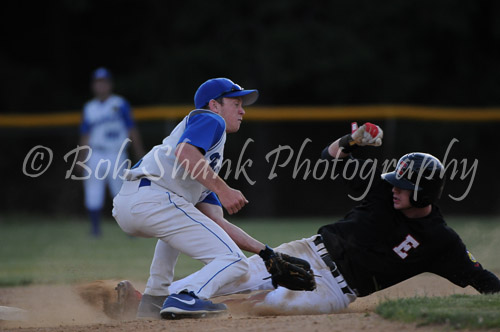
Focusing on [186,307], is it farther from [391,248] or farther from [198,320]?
[391,248]

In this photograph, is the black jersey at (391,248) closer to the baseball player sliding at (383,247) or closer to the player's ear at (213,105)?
the baseball player sliding at (383,247)

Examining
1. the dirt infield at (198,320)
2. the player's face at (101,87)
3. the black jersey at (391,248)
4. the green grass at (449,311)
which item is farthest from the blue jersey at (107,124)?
the green grass at (449,311)

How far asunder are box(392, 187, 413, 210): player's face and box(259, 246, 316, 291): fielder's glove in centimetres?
63

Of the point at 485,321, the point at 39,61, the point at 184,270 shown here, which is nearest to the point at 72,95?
the point at 39,61

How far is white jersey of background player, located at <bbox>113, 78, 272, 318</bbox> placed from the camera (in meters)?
3.88

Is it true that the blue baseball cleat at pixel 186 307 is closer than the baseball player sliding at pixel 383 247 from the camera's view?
Yes

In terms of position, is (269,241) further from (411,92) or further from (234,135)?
(411,92)

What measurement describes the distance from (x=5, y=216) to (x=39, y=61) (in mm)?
5218

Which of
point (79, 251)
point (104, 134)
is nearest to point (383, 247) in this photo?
point (79, 251)

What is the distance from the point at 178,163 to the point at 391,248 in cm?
127

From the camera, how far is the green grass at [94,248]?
6.55 meters

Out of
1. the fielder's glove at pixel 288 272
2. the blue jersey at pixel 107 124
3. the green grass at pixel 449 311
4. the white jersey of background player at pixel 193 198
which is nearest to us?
the green grass at pixel 449 311

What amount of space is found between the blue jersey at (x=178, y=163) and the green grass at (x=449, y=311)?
1.17 meters

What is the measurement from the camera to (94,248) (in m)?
8.43
